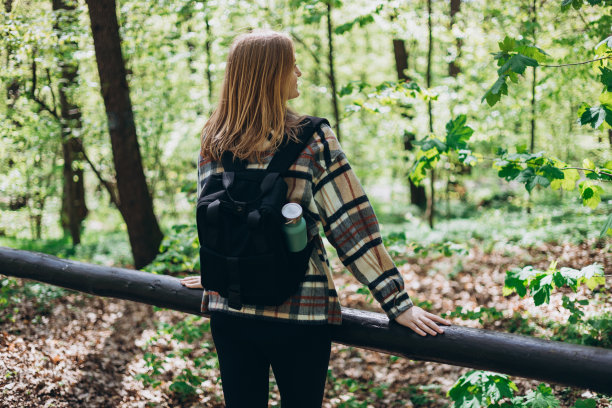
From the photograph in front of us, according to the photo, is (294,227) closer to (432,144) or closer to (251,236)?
(251,236)

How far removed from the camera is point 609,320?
4062 millimetres

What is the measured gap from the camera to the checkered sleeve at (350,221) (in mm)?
1843

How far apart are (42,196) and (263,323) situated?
14001mm

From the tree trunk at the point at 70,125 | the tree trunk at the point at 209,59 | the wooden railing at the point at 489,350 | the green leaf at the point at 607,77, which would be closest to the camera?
the wooden railing at the point at 489,350

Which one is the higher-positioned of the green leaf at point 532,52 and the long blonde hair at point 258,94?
the green leaf at point 532,52

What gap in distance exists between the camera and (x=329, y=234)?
1.90 meters

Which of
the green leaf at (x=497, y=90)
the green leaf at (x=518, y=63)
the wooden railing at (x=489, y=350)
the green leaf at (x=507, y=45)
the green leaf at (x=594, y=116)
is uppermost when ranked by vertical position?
the green leaf at (x=507, y=45)

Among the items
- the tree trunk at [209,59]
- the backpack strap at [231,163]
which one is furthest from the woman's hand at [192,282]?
the tree trunk at [209,59]

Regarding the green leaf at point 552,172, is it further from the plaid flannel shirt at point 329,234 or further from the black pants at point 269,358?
the black pants at point 269,358

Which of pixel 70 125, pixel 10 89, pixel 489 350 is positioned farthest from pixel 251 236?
pixel 10 89

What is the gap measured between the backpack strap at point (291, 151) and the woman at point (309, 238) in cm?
3

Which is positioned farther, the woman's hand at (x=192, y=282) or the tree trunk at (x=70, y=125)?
the tree trunk at (x=70, y=125)

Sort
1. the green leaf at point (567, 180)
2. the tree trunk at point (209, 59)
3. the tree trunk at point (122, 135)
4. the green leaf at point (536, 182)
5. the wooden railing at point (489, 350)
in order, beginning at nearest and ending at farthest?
the wooden railing at point (489, 350) → the green leaf at point (536, 182) → the green leaf at point (567, 180) → the tree trunk at point (122, 135) → the tree trunk at point (209, 59)

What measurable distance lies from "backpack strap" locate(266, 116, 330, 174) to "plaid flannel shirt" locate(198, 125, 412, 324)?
3 cm
